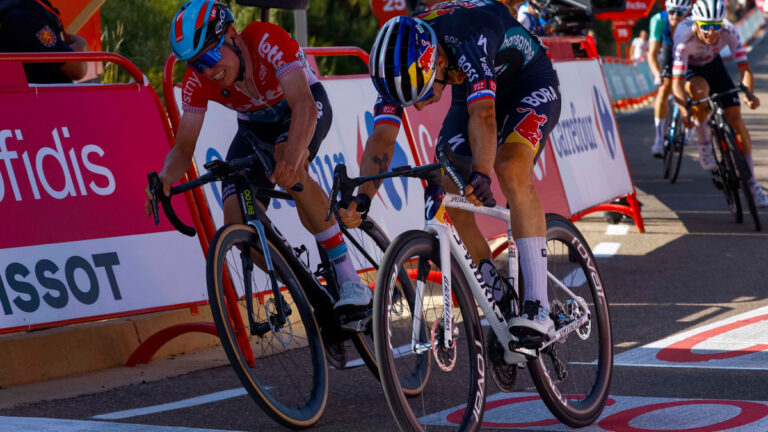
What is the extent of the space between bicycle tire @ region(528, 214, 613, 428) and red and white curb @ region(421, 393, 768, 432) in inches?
4.1

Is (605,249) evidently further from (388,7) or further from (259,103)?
(259,103)

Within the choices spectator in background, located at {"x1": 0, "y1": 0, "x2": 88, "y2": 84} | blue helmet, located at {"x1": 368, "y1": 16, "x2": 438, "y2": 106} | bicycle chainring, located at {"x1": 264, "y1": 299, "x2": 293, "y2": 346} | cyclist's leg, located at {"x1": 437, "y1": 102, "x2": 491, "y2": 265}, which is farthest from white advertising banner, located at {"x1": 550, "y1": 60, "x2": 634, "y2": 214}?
blue helmet, located at {"x1": 368, "y1": 16, "x2": 438, "y2": 106}

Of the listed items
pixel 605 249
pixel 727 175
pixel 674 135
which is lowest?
pixel 674 135

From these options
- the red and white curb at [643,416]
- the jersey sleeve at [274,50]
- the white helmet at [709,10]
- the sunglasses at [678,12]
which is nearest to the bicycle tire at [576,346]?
the red and white curb at [643,416]

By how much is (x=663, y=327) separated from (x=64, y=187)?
3.64 meters

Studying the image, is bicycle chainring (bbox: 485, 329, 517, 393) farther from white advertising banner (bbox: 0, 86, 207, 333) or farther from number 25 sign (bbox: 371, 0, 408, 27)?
number 25 sign (bbox: 371, 0, 408, 27)

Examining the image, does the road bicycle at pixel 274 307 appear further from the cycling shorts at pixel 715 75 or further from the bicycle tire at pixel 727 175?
the cycling shorts at pixel 715 75

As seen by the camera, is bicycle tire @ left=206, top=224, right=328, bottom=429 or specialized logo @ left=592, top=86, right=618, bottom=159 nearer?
bicycle tire @ left=206, top=224, right=328, bottom=429

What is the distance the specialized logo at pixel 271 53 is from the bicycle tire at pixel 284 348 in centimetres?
91

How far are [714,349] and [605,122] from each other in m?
5.83

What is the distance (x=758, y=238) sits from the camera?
38.9 ft

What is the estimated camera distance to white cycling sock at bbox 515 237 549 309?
543cm

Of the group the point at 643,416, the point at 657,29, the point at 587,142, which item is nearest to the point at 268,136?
the point at 643,416

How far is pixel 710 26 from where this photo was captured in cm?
1291
